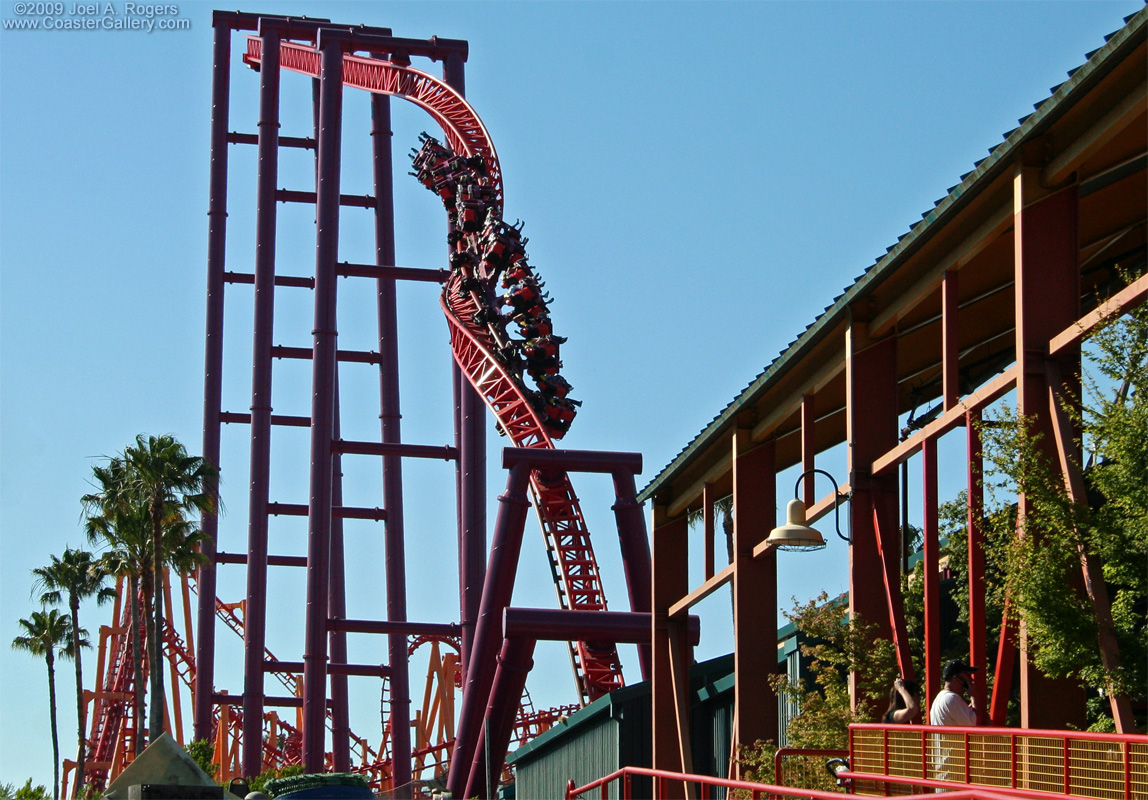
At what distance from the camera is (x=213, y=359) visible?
165ft

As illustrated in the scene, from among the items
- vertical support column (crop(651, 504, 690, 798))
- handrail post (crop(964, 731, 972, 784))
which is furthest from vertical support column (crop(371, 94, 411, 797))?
handrail post (crop(964, 731, 972, 784))

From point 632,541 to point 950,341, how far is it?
67.4 ft

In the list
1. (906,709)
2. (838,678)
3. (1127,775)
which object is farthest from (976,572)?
(1127,775)

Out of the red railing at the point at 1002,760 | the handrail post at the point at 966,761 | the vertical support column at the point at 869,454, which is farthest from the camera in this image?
the vertical support column at the point at 869,454

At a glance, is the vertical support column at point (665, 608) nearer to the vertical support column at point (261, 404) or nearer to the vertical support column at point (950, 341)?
the vertical support column at point (950, 341)

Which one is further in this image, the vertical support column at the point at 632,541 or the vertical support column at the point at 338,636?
the vertical support column at the point at 338,636

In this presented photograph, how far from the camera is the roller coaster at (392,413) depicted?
39.2 meters

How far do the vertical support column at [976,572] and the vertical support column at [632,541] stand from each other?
21.1 m

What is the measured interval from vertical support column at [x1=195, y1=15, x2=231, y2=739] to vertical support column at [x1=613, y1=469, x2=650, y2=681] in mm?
12678

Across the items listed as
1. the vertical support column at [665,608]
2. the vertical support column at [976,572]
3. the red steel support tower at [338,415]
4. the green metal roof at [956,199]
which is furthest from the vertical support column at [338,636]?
the vertical support column at [976,572]

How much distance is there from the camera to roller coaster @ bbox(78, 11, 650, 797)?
39222 millimetres

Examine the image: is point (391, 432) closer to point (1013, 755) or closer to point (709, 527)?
point (709, 527)

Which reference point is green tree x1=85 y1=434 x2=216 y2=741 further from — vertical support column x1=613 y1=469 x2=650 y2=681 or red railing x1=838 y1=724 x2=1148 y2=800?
red railing x1=838 y1=724 x2=1148 y2=800

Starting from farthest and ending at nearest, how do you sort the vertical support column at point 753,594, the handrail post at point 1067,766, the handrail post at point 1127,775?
the vertical support column at point 753,594, the handrail post at point 1067,766, the handrail post at point 1127,775
